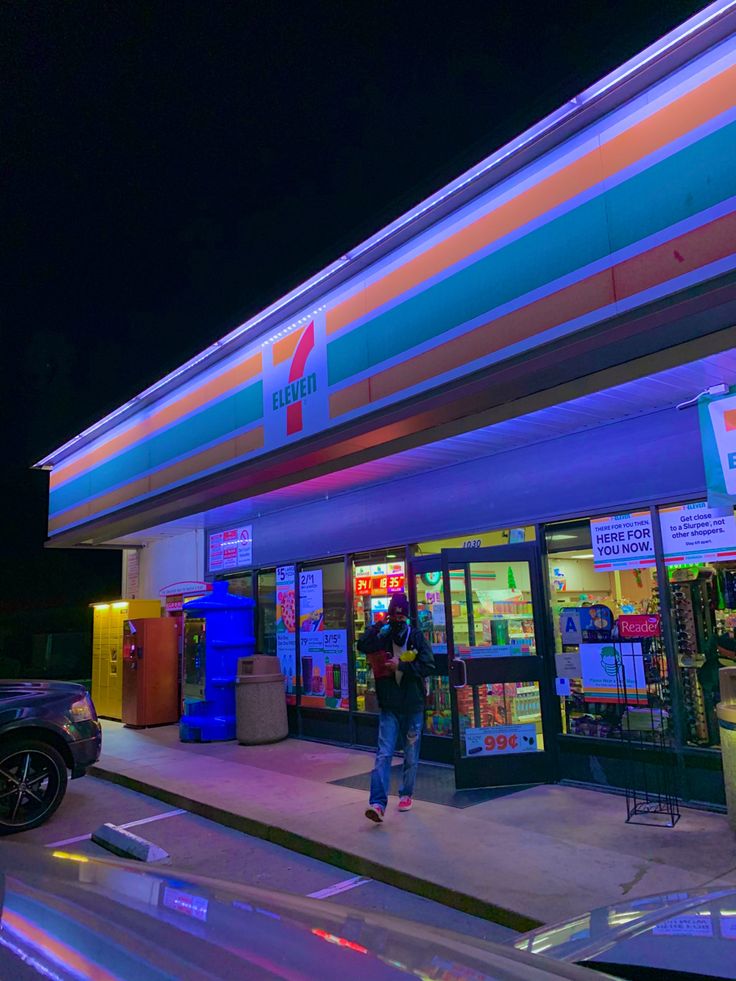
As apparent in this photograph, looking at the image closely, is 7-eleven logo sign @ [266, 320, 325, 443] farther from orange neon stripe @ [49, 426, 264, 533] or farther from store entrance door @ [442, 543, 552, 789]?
store entrance door @ [442, 543, 552, 789]

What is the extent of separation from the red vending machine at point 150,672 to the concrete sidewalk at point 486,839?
13.2 ft

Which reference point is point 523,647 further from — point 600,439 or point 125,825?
point 125,825

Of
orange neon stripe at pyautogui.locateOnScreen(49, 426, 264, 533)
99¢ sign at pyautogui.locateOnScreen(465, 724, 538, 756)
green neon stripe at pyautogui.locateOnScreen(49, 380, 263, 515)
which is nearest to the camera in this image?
99¢ sign at pyautogui.locateOnScreen(465, 724, 538, 756)

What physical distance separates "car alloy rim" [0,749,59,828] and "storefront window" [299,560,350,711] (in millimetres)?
4250

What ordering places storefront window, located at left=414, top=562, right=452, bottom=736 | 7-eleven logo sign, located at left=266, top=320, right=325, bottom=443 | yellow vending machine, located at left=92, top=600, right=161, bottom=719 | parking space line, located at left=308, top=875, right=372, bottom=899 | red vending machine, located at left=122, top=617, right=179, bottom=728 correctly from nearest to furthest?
parking space line, located at left=308, top=875, right=372, bottom=899 < 7-eleven logo sign, located at left=266, top=320, right=325, bottom=443 < storefront window, located at left=414, top=562, right=452, bottom=736 < red vending machine, located at left=122, top=617, right=179, bottom=728 < yellow vending machine, located at left=92, top=600, right=161, bottom=719

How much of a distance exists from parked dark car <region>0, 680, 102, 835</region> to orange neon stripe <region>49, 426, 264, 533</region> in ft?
13.3

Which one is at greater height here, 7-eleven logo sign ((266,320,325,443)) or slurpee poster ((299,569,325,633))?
7-eleven logo sign ((266,320,325,443))

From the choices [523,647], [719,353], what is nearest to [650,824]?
[523,647]

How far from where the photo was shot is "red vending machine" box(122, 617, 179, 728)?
1294 cm

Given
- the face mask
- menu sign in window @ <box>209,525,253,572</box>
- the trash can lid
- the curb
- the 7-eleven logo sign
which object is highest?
the 7-eleven logo sign

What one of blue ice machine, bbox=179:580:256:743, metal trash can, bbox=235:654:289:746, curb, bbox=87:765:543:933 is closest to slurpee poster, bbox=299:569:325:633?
metal trash can, bbox=235:654:289:746

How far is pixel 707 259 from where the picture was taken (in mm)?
5156

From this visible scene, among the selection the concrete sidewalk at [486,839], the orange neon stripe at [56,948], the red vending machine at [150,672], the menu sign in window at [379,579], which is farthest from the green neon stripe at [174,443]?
the orange neon stripe at [56,948]

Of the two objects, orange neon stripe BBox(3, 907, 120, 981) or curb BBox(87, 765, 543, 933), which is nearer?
orange neon stripe BBox(3, 907, 120, 981)
